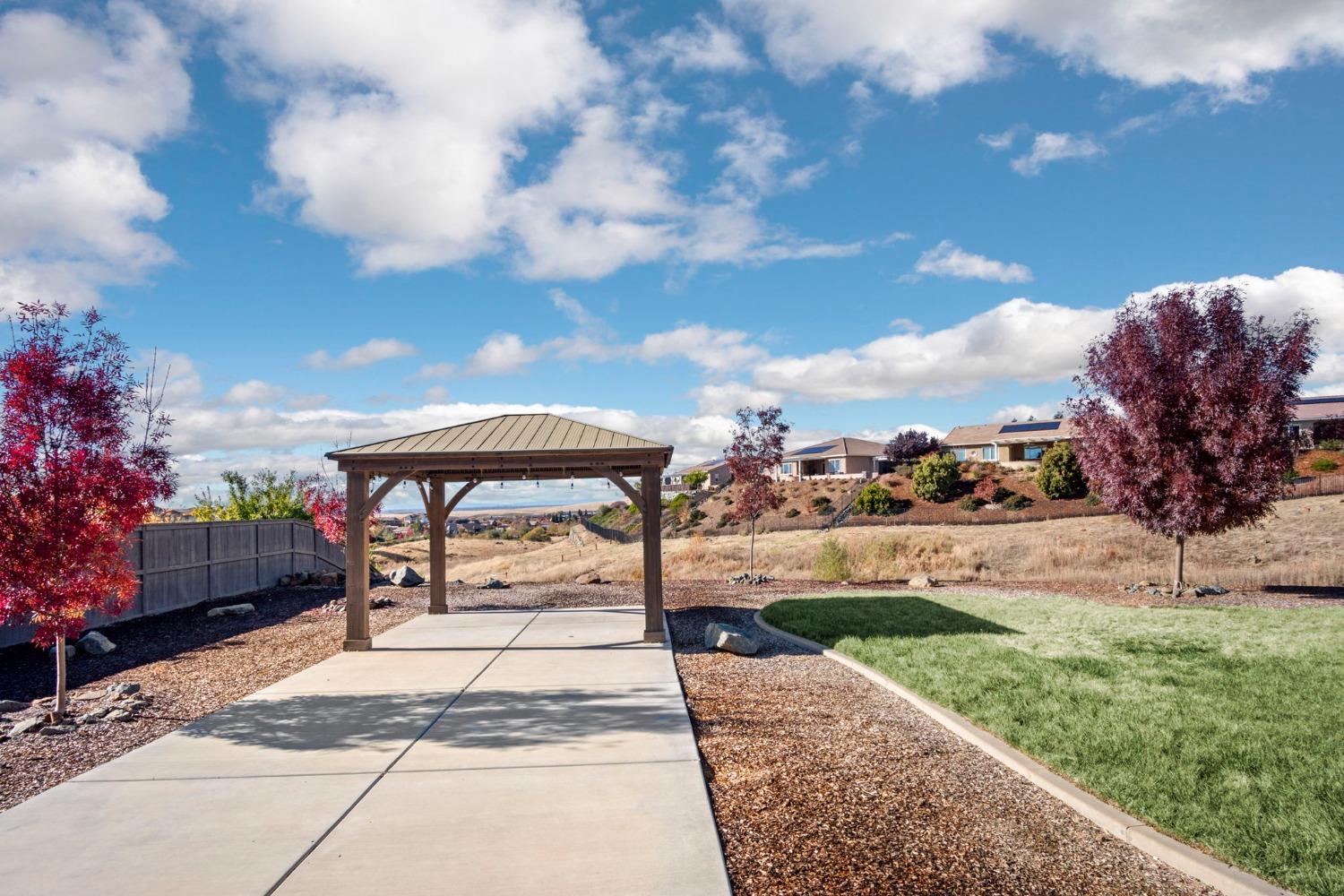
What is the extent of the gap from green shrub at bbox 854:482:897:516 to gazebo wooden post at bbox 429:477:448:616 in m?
38.0

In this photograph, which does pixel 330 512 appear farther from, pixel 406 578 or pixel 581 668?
pixel 581 668

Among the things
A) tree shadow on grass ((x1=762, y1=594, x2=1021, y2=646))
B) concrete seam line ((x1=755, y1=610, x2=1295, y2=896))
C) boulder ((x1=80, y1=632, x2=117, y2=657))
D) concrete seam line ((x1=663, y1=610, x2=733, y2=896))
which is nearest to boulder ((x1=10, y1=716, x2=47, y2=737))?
boulder ((x1=80, y1=632, x2=117, y2=657))

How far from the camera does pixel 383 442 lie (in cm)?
1420

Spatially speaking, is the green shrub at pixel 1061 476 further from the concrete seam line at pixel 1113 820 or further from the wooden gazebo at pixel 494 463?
the concrete seam line at pixel 1113 820

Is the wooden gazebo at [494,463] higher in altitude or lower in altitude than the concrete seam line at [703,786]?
higher

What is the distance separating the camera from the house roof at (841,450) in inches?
2906

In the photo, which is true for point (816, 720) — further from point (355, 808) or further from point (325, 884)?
point (325, 884)

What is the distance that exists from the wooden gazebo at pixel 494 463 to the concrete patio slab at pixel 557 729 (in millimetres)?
3641

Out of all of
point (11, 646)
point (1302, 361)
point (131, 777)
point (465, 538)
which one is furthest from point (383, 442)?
point (465, 538)

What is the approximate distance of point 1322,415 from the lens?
5934 cm

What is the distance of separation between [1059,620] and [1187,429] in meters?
6.92

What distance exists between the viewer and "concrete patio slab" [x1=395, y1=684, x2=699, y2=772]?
24.1ft

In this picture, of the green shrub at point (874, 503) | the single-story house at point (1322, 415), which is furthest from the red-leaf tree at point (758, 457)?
the single-story house at point (1322, 415)

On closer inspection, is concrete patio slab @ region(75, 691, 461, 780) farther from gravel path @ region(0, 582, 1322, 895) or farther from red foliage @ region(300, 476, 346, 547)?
red foliage @ region(300, 476, 346, 547)
